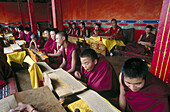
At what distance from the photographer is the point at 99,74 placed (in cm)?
169

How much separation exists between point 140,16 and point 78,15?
17.2 ft

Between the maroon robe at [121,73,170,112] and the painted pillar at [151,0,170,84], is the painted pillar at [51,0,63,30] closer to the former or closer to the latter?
the painted pillar at [151,0,170,84]

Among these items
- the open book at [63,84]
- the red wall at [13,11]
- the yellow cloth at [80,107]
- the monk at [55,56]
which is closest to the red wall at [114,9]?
the monk at [55,56]

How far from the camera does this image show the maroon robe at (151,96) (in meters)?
1.09

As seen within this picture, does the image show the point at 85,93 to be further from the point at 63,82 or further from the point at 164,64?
the point at 164,64

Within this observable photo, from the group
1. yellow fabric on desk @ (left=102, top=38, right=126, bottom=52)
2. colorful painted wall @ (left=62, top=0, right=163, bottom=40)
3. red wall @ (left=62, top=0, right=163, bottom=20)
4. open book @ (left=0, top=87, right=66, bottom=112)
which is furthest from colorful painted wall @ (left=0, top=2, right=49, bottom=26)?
open book @ (left=0, top=87, right=66, bottom=112)

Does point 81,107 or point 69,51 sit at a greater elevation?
point 69,51

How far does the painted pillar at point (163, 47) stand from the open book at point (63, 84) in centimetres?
121

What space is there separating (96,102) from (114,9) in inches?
259

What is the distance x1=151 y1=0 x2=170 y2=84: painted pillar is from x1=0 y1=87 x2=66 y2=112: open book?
155 centimetres

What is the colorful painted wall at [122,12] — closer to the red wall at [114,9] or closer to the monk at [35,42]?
the red wall at [114,9]

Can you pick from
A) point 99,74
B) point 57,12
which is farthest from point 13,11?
point 99,74

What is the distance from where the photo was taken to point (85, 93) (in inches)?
48.9

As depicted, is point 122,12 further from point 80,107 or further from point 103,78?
point 80,107
